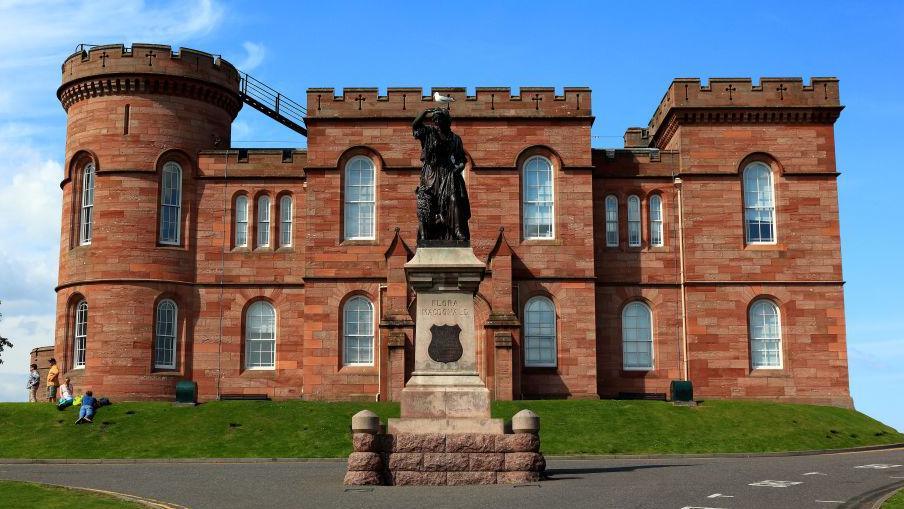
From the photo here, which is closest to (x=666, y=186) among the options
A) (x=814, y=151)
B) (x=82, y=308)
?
(x=814, y=151)

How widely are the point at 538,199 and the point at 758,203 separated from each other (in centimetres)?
861

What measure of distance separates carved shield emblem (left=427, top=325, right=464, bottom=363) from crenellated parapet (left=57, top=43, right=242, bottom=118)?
953 inches

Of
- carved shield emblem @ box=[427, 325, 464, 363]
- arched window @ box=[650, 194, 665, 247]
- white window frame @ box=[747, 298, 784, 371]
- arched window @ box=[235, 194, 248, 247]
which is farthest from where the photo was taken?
arched window @ box=[235, 194, 248, 247]

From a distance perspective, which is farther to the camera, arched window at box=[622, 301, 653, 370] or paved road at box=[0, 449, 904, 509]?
arched window at box=[622, 301, 653, 370]

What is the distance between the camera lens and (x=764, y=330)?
133 feet

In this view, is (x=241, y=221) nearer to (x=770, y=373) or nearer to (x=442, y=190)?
(x=770, y=373)

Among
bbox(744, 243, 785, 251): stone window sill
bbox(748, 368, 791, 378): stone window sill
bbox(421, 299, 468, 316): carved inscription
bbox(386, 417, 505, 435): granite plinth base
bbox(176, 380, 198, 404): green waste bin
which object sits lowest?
bbox(386, 417, 505, 435): granite plinth base

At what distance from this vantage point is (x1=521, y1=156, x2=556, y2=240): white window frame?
1583 inches

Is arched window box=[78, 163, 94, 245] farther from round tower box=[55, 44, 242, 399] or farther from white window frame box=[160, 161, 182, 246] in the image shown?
white window frame box=[160, 161, 182, 246]

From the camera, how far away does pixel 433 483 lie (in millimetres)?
20000

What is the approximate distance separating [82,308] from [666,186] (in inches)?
910

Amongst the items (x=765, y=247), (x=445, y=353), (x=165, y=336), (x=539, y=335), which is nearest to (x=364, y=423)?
(x=445, y=353)

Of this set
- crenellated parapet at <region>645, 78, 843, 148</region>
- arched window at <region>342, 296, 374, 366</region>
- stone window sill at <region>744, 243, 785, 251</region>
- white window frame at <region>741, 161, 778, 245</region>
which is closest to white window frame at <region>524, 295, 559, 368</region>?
arched window at <region>342, 296, 374, 366</region>

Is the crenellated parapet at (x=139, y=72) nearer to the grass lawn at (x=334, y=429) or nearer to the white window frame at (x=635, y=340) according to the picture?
the grass lawn at (x=334, y=429)
